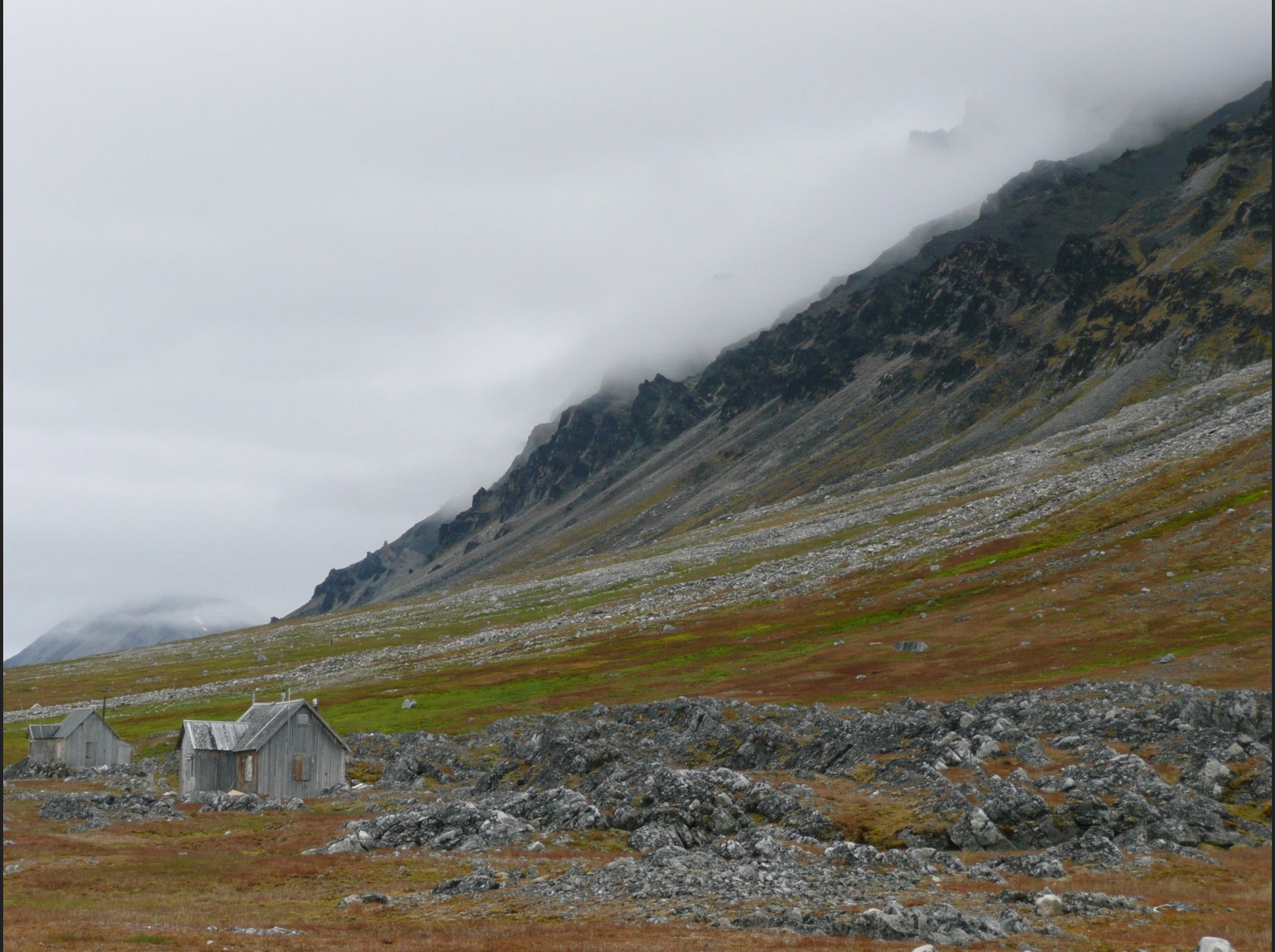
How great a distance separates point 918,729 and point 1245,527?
2550 cm

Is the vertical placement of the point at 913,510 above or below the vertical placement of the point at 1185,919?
above

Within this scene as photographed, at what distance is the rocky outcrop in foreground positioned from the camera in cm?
3050

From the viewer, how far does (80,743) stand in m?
94.8

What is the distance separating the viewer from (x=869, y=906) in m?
28.4

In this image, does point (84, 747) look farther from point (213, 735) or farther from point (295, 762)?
point (295, 762)

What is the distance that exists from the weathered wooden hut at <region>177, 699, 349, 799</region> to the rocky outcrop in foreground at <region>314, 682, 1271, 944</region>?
1009 cm

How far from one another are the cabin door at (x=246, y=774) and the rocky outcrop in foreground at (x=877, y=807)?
13.4m

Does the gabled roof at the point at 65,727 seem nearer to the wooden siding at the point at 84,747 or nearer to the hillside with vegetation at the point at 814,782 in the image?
the wooden siding at the point at 84,747

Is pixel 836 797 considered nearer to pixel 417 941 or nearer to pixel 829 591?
pixel 417 941

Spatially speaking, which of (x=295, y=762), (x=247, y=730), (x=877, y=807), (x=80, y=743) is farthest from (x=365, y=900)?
(x=80, y=743)

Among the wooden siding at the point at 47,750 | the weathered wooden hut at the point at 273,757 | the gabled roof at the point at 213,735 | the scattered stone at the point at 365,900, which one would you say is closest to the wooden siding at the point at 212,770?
the weathered wooden hut at the point at 273,757

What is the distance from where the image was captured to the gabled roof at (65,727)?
94.6m

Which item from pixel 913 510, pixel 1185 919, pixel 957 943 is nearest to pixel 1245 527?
pixel 1185 919

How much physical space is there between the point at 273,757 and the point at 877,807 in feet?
162
